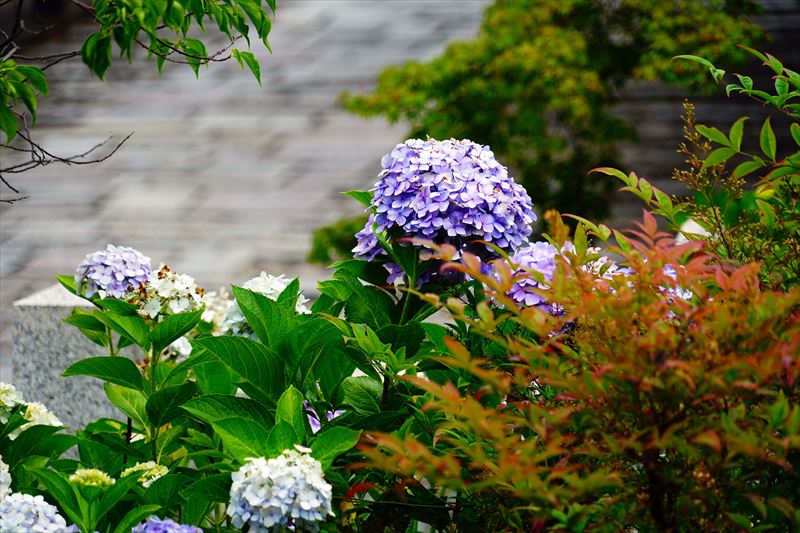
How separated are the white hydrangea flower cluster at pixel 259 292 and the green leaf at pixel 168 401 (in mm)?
211

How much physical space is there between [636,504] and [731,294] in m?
0.34

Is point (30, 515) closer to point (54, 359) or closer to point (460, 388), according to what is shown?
point (460, 388)

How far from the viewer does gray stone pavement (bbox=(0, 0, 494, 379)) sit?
6.96m

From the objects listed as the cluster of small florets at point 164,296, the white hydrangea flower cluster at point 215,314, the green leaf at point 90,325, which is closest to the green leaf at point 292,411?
the cluster of small florets at point 164,296

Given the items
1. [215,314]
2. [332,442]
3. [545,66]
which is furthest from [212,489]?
[545,66]

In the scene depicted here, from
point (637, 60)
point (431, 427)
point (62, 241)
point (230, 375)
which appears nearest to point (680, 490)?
point (431, 427)

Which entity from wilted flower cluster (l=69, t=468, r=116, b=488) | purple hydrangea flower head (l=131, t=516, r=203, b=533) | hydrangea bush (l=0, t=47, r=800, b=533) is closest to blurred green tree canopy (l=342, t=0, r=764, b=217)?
hydrangea bush (l=0, t=47, r=800, b=533)

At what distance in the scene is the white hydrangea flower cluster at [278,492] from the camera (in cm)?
149

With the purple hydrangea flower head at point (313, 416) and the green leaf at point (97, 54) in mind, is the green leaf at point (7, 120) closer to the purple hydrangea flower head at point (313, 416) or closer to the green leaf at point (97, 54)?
the green leaf at point (97, 54)

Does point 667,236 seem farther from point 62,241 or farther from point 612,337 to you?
point 62,241

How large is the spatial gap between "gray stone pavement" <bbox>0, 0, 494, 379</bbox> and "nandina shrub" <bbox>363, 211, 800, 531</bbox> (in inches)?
174

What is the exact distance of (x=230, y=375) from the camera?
2.08 metres

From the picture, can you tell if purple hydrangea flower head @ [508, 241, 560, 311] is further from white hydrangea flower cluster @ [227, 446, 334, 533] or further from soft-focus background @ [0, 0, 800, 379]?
soft-focus background @ [0, 0, 800, 379]

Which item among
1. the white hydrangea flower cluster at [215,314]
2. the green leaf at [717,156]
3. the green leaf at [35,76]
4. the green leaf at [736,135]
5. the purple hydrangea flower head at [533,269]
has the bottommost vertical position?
the white hydrangea flower cluster at [215,314]
